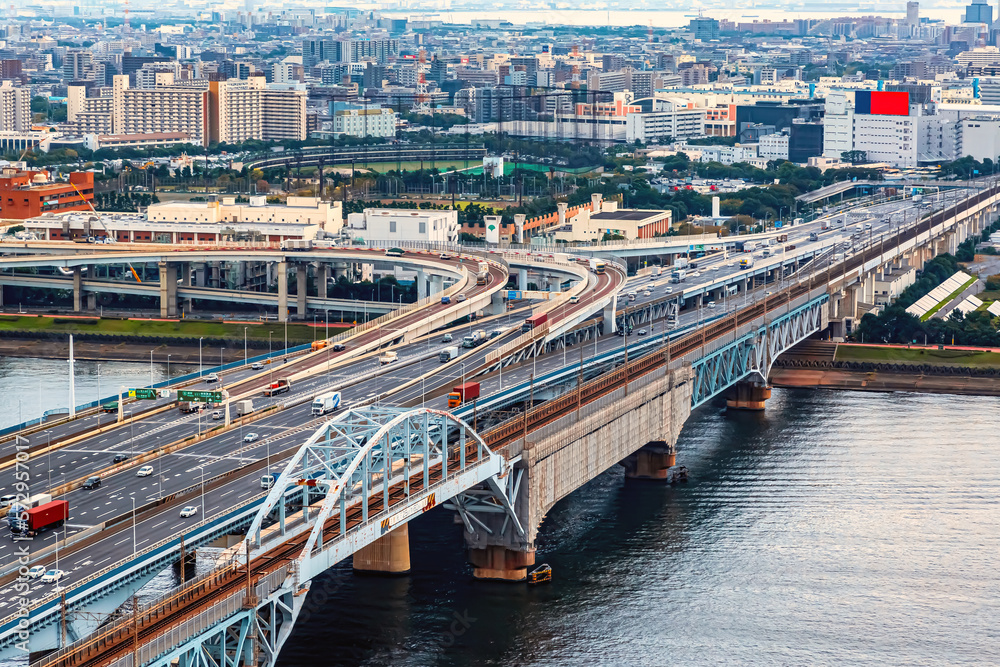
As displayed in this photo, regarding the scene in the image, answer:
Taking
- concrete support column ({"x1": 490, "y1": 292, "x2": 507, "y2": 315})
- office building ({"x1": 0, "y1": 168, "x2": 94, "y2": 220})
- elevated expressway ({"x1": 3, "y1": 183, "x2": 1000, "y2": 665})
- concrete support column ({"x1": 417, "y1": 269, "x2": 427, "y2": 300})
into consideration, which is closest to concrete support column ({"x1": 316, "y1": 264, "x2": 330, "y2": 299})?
concrete support column ({"x1": 417, "y1": 269, "x2": 427, "y2": 300})

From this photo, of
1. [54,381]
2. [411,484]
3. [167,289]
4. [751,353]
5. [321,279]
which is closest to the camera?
[411,484]

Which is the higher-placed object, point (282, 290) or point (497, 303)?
point (497, 303)

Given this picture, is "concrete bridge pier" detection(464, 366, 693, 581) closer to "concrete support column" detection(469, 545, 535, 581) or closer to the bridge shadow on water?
"concrete support column" detection(469, 545, 535, 581)

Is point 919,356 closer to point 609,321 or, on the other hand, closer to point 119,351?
point 609,321

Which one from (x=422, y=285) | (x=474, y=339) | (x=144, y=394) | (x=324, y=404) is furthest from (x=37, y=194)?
(x=324, y=404)

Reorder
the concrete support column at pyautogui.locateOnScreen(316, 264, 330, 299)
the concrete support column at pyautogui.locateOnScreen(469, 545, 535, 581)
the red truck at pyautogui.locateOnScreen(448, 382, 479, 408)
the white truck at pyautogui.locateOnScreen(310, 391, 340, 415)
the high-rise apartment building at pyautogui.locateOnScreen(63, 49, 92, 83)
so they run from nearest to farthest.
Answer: the concrete support column at pyautogui.locateOnScreen(469, 545, 535, 581) → the white truck at pyautogui.locateOnScreen(310, 391, 340, 415) → the red truck at pyautogui.locateOnScreen(448, 382, 479, 408) → the concrete support column at pyautogui.locateOnScreen(316, 264, 330, 299) → the high-rise apartment building at pyautogui.locateOnScreen(63, 49, 92, 83)

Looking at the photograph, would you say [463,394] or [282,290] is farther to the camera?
[282,290]

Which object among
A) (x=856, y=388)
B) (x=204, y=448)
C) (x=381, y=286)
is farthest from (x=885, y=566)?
(x=381, y=286)
